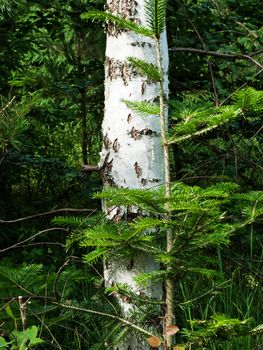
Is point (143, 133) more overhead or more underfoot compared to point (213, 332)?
more overhead

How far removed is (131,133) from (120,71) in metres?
0.27

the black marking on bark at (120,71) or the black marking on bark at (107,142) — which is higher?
the black marking on bark at (120,71)

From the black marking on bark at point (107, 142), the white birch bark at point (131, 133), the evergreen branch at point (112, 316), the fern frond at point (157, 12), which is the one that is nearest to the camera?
the fern frond at point (157, 12)

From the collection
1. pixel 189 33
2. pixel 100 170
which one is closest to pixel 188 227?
pixel 100 170

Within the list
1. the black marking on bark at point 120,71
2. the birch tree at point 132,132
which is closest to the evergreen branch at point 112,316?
the birch tree at point 132,132

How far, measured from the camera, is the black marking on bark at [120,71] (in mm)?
2830

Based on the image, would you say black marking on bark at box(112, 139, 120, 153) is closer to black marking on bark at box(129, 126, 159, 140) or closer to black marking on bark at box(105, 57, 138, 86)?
black marking on bark at box(129, 126, 159, 140)

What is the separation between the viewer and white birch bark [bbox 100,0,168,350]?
2801mm

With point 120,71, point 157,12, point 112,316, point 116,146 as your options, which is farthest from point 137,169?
point 157,12

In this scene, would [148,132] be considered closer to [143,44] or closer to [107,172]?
[107,172]

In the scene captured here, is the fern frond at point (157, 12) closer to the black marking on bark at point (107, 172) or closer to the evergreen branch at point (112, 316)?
the black marking on bark at point (107, 172)

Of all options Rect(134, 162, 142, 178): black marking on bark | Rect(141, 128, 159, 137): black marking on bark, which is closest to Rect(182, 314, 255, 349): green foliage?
Rect(134, 162, 142, 178): black marking on bark

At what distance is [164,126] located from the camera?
2.37m

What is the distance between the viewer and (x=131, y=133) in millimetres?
2812
